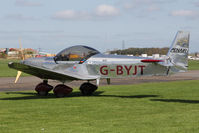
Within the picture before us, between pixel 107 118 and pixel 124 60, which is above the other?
pixel 124 60

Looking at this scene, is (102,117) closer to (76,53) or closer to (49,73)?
(49,73)

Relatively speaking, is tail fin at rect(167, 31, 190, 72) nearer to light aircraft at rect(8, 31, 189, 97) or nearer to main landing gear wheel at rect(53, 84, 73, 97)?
light aircraft at rect(8, 31, 189, 97)

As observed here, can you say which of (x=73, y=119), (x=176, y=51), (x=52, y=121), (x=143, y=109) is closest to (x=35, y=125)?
(x=52, y=121)

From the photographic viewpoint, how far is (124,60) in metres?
14.5

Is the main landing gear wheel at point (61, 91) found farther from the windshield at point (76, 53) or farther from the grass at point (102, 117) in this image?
the grass at point (102, 117)

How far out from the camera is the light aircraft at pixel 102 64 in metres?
14.3

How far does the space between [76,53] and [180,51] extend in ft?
15.9

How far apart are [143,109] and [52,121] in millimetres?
3397

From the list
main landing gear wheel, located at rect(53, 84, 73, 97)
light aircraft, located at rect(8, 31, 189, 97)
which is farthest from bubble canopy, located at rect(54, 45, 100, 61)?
main landing gear wheel, located at rect(53, 84, 73, 97)

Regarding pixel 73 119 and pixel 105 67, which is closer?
pixel 73 119

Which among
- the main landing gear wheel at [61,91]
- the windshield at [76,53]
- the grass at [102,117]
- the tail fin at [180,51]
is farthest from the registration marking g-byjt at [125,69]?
the grass at [102,117]

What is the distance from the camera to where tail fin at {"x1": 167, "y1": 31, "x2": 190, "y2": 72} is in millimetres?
14664

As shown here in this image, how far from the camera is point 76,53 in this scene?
1490 cm

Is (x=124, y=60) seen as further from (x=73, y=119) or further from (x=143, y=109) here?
(x=73, y=119)
